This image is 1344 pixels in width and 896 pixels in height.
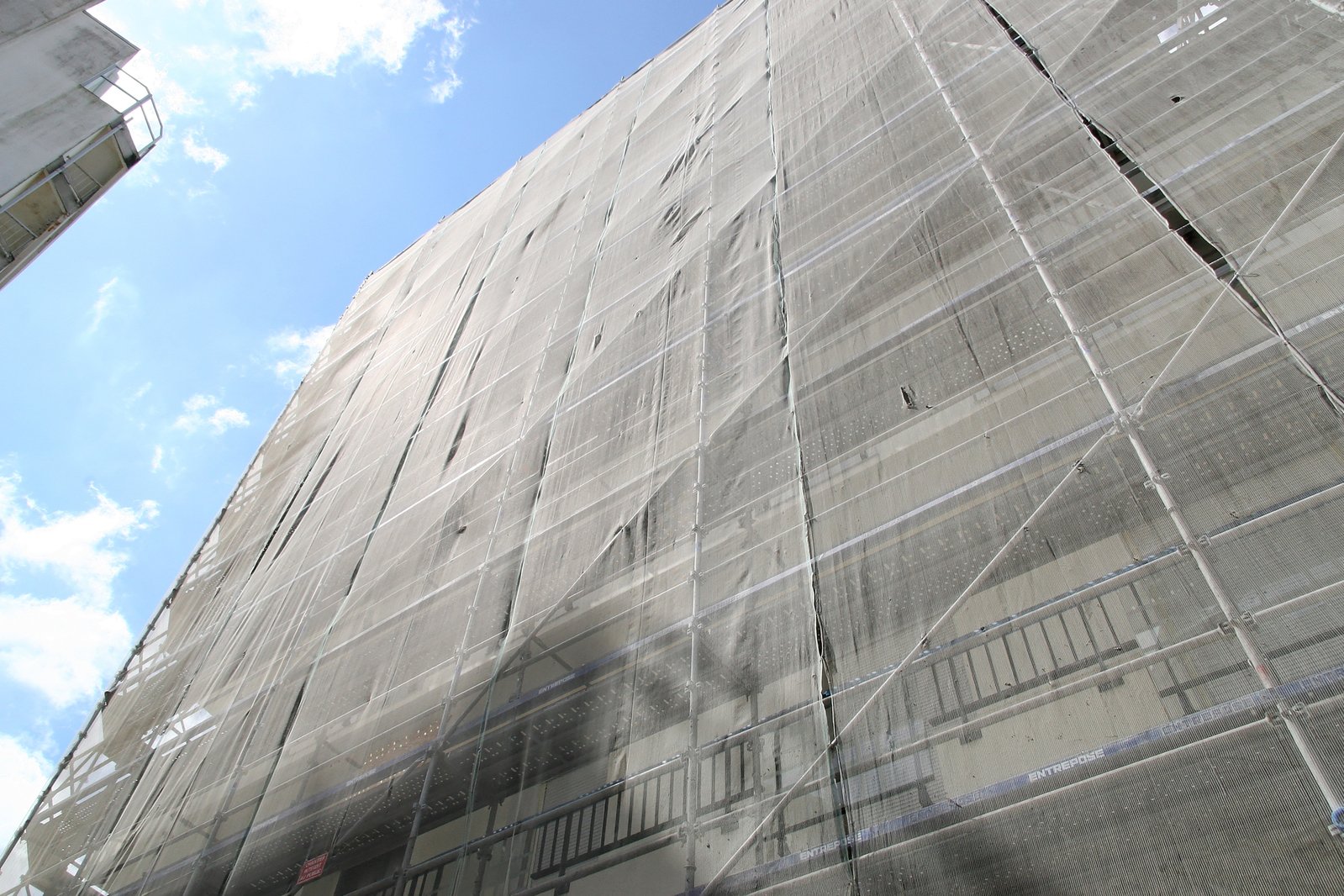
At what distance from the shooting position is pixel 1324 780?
1930mm

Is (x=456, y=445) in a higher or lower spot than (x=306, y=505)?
lower

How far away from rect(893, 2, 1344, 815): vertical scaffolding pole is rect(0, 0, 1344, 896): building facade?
1 centimetres

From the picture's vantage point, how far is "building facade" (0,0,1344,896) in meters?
2.35

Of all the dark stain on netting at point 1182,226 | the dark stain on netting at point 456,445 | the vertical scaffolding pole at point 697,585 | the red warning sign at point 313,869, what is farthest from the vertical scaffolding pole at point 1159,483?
the dark stain on netting at point 456,445

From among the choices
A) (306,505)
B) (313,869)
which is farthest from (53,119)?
(313,869)

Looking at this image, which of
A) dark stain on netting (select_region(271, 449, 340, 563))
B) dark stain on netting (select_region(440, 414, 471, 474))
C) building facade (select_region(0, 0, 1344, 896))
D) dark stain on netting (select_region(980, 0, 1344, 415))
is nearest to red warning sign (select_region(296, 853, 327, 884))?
building facade (select_region(0, 0, 1344, 896))

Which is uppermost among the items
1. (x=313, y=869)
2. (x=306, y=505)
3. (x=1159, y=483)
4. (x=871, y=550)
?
(x=306, y=505)

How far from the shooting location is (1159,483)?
2625 mm

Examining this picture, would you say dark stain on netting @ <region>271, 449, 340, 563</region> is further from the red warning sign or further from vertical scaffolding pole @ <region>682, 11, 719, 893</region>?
vertical scaffolding pole @ <region>682, 11, 719, 893</region>

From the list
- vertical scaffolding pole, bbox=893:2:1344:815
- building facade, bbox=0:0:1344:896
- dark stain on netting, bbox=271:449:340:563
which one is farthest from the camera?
dark stain on netting, bbox=271:449:340:563

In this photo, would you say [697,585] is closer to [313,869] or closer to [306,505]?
[313,869]

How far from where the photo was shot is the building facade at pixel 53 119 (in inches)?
271

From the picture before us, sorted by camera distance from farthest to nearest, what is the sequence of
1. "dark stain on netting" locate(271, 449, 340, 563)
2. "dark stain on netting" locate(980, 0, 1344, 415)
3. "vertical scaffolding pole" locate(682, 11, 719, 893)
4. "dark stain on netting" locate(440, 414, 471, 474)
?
"dark stain on netting" locate(271, 449, 340, 563)
"dark stain on netting" locate(440, 414, 471, 474)
"vertical scaffolding pole" locate(682, 11, 719, 893)
"dark stain on netting" locate(980, 0, 1344, 415)

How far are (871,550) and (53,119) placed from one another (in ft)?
23.7
